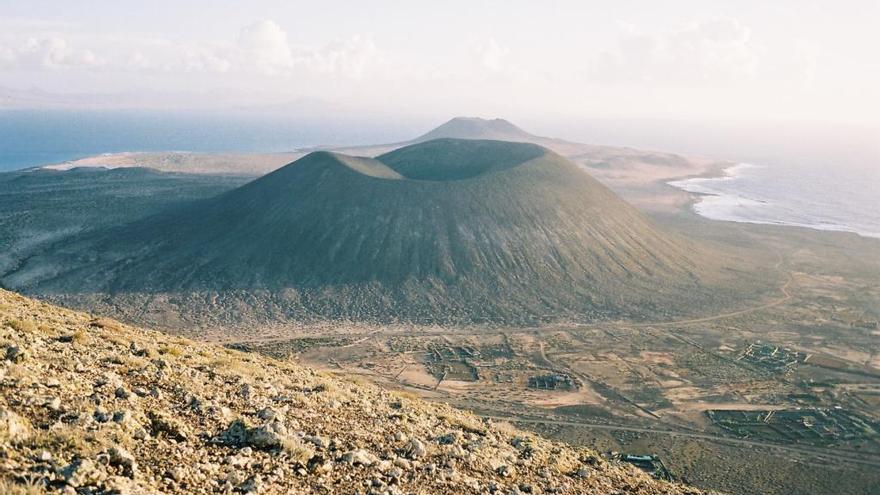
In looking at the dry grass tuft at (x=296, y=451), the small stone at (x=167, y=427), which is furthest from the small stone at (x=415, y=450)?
the small stone at (x=167, y=427)

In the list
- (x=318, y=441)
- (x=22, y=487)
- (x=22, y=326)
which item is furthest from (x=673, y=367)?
(x=22, y=487)

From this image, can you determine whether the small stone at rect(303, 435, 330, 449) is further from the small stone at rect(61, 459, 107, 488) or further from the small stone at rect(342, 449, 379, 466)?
the small stone at rect(61, 459, 107, 488)

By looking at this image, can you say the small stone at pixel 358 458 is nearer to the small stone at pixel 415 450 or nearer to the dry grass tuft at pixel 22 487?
the small stone at pixel 415 450

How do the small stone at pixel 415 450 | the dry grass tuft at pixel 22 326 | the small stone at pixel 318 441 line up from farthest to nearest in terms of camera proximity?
the dry grass tuft at pixel 22 326, the small stone at pixel 415 450, the small stone at pixel 318 441

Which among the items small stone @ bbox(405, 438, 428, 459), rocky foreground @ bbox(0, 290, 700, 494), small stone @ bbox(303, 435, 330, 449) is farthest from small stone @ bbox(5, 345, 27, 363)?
small stone @ bbox(405, 438, 428, 459)

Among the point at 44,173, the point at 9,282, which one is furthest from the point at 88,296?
the point at 44,173

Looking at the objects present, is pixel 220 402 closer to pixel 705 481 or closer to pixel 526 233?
pixel 705 481
